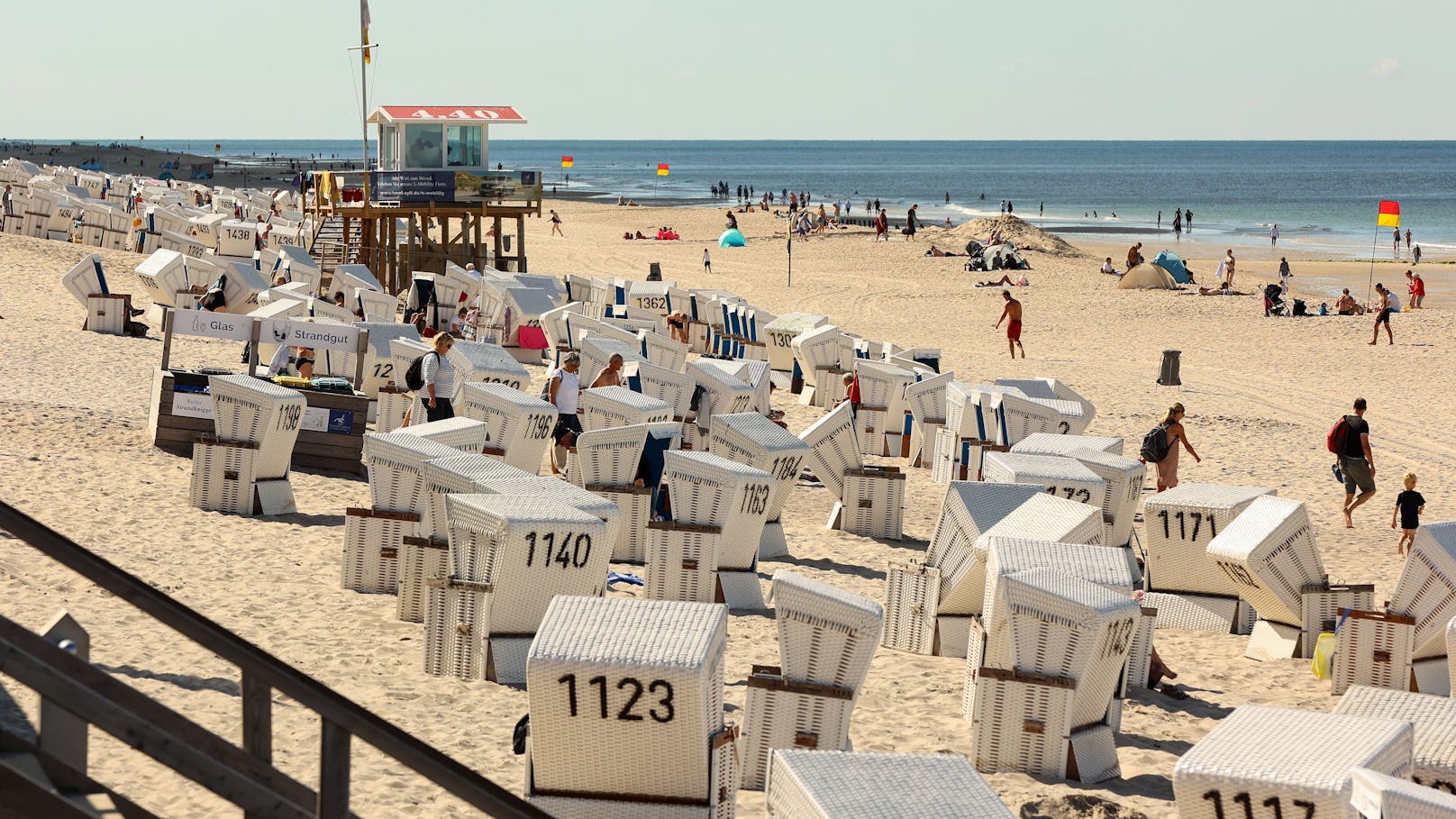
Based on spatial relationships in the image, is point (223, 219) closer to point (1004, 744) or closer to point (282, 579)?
point (282, 579)

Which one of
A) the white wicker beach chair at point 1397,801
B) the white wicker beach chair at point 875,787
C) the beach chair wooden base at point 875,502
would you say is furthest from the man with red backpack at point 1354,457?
the white wicker beach chair at point 875,787

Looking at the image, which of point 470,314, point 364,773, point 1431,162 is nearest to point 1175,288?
point 470,314

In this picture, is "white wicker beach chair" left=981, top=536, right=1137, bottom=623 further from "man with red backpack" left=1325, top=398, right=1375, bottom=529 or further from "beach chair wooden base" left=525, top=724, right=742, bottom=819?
"man with red backpack" left=1325, top=398, right=1375, bottom=529

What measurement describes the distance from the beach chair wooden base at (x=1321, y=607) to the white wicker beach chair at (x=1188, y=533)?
0.65 metres

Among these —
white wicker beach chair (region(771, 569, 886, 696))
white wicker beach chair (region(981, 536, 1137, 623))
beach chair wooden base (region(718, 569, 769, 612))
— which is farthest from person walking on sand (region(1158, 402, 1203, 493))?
white wicker beach chair (region(771, 569, 886, 696))

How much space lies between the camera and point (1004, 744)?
25.5ft

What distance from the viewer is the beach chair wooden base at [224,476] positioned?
12.4m

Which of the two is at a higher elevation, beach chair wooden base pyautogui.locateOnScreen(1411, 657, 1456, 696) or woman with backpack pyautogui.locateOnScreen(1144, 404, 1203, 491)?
woman with backpack pyautogui.locateOnScreen(1144, 404, 1203, 491)

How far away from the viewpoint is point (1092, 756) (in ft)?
25.6

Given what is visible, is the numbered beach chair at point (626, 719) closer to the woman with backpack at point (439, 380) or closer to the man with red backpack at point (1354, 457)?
the woman with backpack at point (439, 380)

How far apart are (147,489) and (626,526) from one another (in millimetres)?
4386

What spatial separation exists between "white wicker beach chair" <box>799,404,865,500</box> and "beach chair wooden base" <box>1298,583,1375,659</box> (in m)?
4.45

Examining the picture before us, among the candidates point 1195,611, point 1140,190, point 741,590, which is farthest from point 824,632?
point 1140,190

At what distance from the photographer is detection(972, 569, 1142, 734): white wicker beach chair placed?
295 inches
